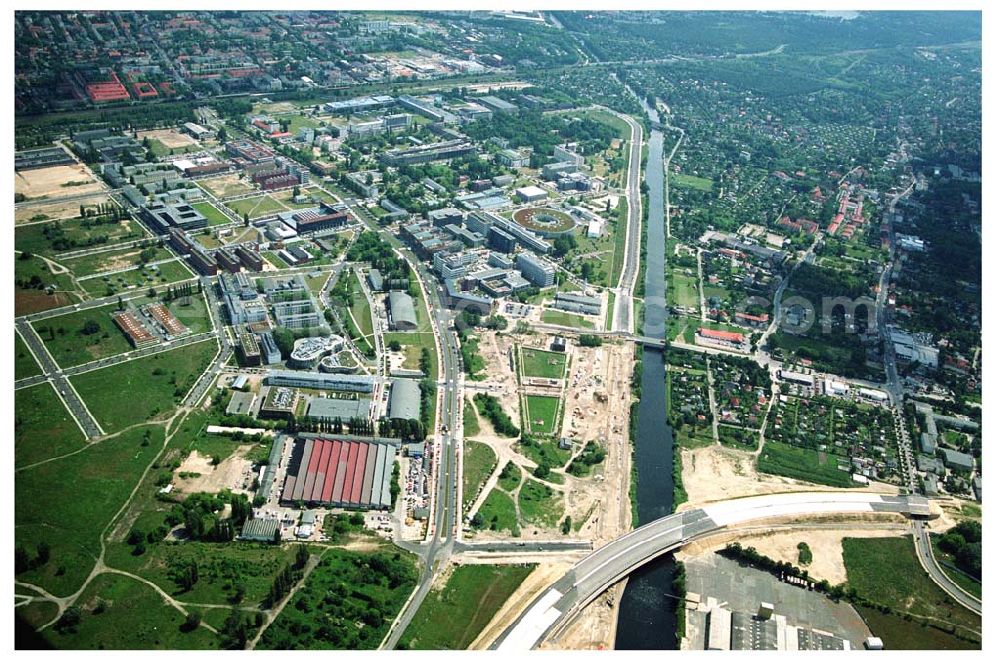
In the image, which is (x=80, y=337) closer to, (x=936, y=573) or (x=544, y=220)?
(x=544, y=220)

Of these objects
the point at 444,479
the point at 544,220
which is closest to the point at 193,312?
the point at 444,479

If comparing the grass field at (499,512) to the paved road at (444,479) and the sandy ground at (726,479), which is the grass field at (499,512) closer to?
the paved road at (444,479)

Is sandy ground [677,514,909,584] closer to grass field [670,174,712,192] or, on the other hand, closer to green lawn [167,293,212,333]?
green lawn [167,293,212,333]

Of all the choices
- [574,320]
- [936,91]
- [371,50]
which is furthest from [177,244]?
[936,91]

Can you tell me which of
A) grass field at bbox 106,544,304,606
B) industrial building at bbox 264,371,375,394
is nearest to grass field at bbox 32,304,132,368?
industrial building at bbox 264,371,375,394

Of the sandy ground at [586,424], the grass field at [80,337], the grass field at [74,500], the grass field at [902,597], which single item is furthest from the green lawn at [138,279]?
the grass field at [902,597]
